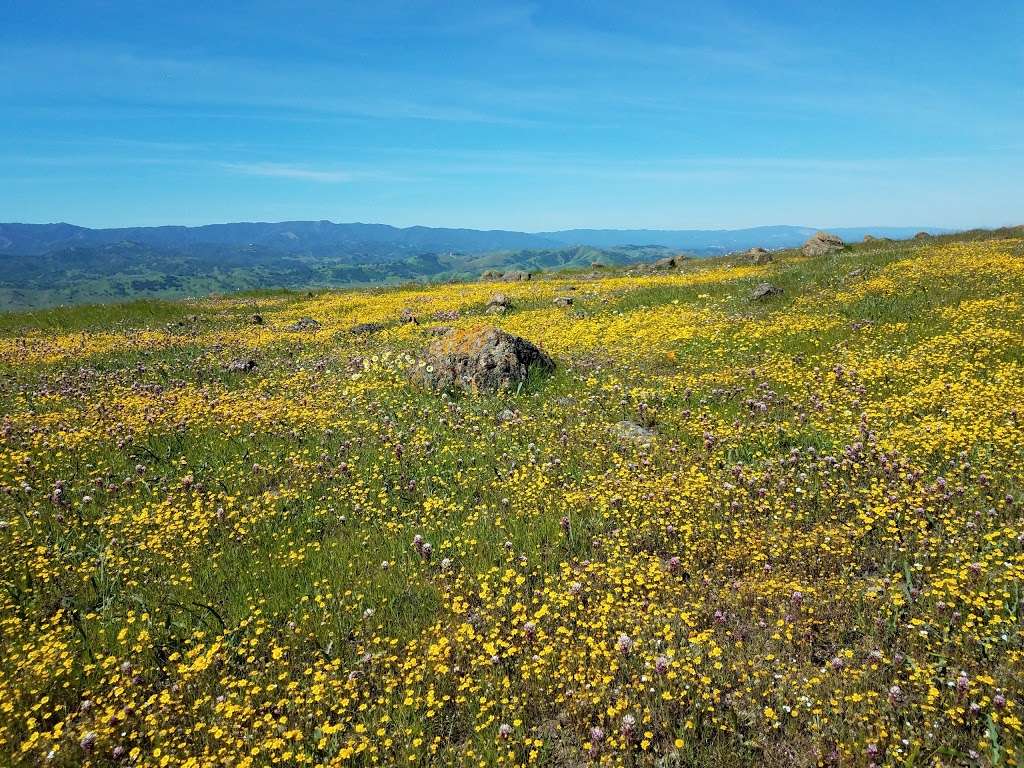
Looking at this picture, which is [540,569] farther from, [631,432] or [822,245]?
[822,245]

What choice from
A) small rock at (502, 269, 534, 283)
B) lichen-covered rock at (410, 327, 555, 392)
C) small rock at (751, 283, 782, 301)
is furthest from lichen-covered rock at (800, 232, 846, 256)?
lichen-covered rock at (410, 327, 555, 392)

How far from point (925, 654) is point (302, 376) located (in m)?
18.6

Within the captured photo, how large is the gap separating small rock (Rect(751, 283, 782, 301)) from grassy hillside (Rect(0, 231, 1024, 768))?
863cm

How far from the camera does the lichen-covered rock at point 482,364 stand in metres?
17.0

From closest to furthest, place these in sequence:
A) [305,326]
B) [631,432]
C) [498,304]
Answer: [631,432], [305,326], [498,304]

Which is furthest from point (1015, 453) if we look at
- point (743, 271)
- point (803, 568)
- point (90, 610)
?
point (743, 271)

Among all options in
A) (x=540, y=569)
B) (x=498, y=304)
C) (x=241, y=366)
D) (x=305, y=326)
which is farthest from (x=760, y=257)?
(x=540, y=569)

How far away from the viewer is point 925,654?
19.7ft

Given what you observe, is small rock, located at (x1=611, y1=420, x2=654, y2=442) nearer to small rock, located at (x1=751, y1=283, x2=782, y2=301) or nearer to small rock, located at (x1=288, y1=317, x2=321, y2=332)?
small rock, located at (x1=751, y1=283, x2=782, y2=301)

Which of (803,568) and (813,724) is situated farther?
(803,568)

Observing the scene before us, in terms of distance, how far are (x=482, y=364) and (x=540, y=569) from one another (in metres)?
9.61

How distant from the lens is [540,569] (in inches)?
322

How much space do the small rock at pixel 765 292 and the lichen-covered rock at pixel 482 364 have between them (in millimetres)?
12826

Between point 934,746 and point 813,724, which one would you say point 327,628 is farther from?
point 934,746
